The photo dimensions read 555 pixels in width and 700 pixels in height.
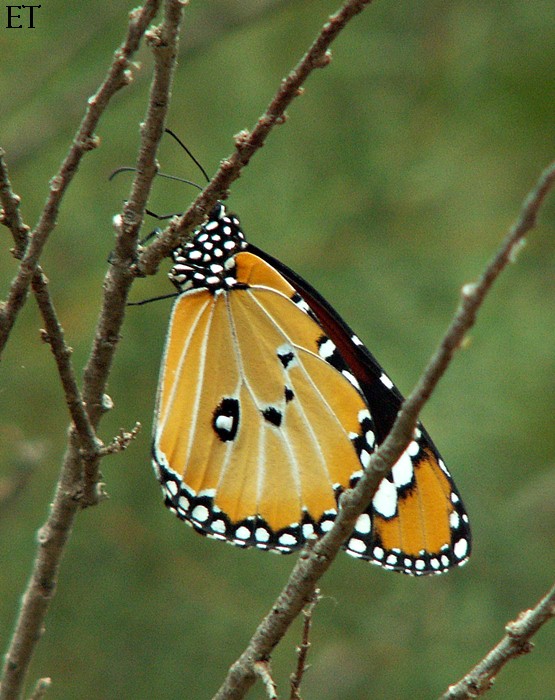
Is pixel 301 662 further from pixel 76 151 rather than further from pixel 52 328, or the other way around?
pixel 76 151

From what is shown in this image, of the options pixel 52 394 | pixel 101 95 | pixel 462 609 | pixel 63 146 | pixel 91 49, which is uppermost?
pixel 91 49

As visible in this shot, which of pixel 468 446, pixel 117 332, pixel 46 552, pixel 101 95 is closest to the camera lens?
pixel 101 95

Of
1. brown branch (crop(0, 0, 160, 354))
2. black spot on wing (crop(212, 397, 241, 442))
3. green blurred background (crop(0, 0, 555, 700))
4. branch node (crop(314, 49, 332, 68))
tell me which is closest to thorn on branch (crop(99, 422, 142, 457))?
brown branch (crop(0, 0, 160, 354))

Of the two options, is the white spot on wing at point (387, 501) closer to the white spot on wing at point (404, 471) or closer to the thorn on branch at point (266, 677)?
the white spot on wing at point (404, 471)

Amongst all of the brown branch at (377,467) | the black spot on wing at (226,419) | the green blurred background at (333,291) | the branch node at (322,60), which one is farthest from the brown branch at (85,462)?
the green blurred background at (333,291)

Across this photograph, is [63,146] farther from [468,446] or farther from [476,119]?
[468,446]

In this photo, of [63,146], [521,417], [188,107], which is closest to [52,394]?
[63,146]

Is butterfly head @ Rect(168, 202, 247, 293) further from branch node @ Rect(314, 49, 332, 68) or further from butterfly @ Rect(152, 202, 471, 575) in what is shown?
branch node @ Rect(314, 49, 332, 68)
